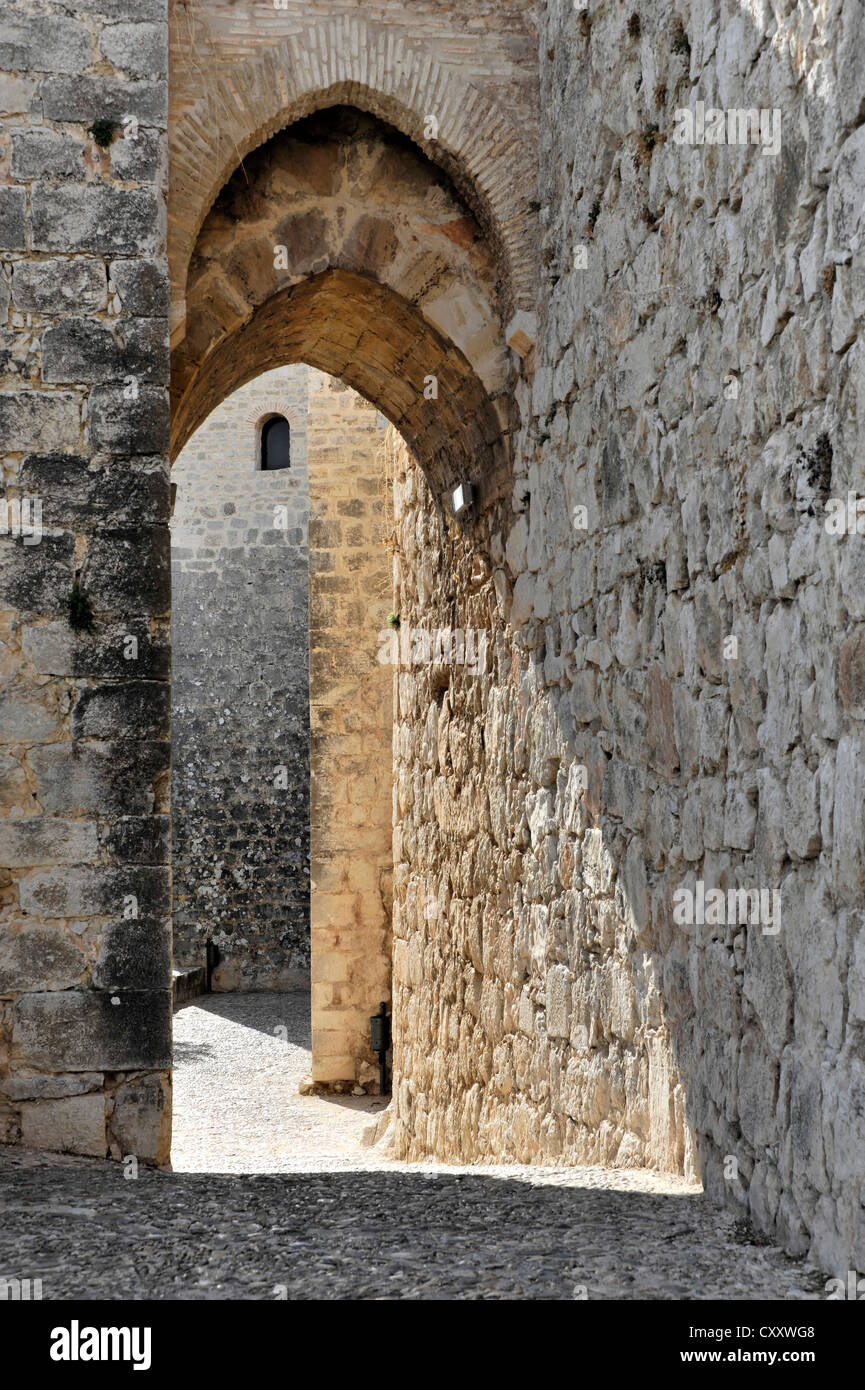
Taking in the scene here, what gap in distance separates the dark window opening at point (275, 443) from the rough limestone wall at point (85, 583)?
426 inches

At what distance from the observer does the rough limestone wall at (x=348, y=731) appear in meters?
8.57

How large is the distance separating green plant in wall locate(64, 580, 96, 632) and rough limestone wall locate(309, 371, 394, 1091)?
15.2 feet

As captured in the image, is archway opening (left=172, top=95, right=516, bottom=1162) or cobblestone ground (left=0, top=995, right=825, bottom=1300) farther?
archway opening (left=172, top=95, right=516, bottom=1162)

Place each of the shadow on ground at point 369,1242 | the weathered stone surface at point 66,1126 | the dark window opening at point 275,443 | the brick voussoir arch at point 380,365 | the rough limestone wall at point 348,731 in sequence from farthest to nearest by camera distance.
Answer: the dark window opening at point 275,443 → the rough limestone wall at point 348,731 → the brick voussoir arch at point 380,365 → the weathered stone surface at point 66,1126 → the shadow on ground at point 369,1242

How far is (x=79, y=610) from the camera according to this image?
3832 millimetres

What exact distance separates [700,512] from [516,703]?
191 centimetres

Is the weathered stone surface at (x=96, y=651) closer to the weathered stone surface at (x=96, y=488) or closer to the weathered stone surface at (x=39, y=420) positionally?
the weathered stone surface at (x=96, y=488)

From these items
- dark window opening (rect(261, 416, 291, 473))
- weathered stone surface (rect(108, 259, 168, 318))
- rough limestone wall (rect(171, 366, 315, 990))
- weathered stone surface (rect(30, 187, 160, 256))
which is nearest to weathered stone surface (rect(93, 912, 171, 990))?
weathered stone surface (rect(108, 259, 168, 318))

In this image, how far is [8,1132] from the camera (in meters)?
3.70

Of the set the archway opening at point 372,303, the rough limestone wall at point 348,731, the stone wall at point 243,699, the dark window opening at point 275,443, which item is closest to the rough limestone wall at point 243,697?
the stone wall at point 243,699

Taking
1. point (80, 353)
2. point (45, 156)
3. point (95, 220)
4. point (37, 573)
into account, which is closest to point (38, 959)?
point (37, 573)

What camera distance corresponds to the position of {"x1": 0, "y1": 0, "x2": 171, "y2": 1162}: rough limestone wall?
3.75m

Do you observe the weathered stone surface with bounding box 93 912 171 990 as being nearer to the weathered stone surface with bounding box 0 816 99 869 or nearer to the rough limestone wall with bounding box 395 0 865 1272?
the weathered stone surface with bounding box 0 816 99 869

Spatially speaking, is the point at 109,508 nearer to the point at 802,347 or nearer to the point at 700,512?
the point at 700,512
